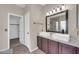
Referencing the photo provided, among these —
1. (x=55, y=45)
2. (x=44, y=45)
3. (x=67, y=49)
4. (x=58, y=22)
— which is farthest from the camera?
(x=44, y=45)

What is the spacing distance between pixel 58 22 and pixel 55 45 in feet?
1.85

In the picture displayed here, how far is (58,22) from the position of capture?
1964 mm

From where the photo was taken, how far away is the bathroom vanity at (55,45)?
4.60 feet

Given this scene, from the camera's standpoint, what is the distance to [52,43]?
186 cm

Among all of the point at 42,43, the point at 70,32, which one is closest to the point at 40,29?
the point at 42,43

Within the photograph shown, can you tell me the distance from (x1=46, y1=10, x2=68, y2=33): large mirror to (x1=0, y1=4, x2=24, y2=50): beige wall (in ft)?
2.54

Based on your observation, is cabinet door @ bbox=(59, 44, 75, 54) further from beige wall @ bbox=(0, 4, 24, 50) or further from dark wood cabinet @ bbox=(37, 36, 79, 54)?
beige wall @ bbox=(0, 4, 24, 50)

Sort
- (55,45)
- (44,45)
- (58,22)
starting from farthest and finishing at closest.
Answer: (44,45) → (58,22) → (55,45)

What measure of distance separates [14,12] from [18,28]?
415 millimetres

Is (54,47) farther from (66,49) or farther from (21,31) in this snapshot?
(21,31)

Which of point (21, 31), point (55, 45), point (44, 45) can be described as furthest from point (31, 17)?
point (55, 45)

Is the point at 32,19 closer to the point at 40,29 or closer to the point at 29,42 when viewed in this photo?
the point at 40,29
